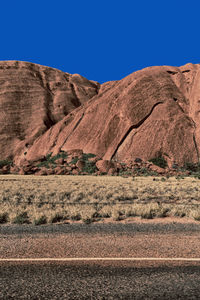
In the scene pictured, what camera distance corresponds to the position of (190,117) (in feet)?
186

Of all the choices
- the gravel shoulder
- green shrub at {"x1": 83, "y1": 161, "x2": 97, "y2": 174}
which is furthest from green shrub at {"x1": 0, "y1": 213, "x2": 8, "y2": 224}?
green shrub at {"x1": 83, "y1": 161, "x2": 97, "y2": 174}

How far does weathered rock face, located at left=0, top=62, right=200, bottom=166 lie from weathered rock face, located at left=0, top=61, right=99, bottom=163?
286 millimetres

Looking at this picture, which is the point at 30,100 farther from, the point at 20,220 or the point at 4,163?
the point at 20,220

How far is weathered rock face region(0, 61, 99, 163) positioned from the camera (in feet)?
253

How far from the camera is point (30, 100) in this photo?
8462 centimetres

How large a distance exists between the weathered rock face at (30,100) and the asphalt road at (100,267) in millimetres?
67680

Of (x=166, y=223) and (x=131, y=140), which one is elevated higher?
(x=131, y=140)

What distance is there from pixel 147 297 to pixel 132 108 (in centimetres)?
5429

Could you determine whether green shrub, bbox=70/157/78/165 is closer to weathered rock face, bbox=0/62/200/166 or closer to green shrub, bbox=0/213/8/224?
weathered rock face, bbox=0/62/200/166

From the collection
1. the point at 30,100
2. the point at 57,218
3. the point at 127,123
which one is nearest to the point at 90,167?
the point at 127,123

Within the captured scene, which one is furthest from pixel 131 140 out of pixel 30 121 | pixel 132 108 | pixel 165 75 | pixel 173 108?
pixel 30 121

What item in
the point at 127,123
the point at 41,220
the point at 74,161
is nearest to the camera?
the point at 41,220

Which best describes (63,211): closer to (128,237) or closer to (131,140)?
(128,237)

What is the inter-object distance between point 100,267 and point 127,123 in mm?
52151
